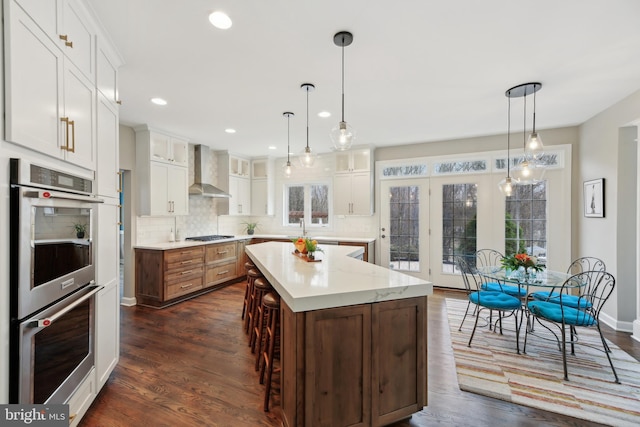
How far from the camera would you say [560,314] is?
2.58 metres

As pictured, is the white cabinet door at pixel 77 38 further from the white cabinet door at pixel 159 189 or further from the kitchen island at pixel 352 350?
the white cabinet door at pixel 159 189

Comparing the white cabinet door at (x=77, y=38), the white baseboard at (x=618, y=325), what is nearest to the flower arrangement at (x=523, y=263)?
the white baseboard at (x=618, y=325)

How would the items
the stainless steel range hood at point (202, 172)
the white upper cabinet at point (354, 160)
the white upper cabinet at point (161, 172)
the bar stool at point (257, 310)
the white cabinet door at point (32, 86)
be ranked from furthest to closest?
the white upper cabinet at point (354, 160) → the stainless steel range hood at point (202, 172) → the white upper cabinet at point (161, 172) → the bar stool at point (257, 310) → the white cabinet door at point (32, 86)

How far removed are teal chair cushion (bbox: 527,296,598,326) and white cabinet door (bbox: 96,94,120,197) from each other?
381cm

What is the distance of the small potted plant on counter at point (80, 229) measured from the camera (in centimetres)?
172

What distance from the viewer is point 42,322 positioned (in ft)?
4.35

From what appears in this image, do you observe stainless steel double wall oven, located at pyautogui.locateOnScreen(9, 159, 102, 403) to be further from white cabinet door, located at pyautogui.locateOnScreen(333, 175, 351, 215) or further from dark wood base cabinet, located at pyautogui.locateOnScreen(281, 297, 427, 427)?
white cabinet door, located at pyautogui.locateOnScreen(333, 175, 351, 215)

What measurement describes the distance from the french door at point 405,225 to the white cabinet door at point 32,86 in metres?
4.97

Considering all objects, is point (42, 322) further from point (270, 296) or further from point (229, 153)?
point (229, 153)

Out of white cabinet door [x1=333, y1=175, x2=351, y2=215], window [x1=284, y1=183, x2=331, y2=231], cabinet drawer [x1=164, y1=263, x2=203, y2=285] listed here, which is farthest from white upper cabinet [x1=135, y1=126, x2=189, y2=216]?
white cabinet door [x1=333, y1=175, x2=351, y2=215]

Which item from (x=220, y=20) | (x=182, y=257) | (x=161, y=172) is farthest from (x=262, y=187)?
(x=220, y=20)

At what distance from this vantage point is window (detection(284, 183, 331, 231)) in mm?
6414

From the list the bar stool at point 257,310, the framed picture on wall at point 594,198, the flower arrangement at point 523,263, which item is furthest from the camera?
the framed picture on wall at point 594,198

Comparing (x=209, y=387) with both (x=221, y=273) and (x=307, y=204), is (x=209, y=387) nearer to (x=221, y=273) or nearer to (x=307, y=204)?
(x=221, y=273)
